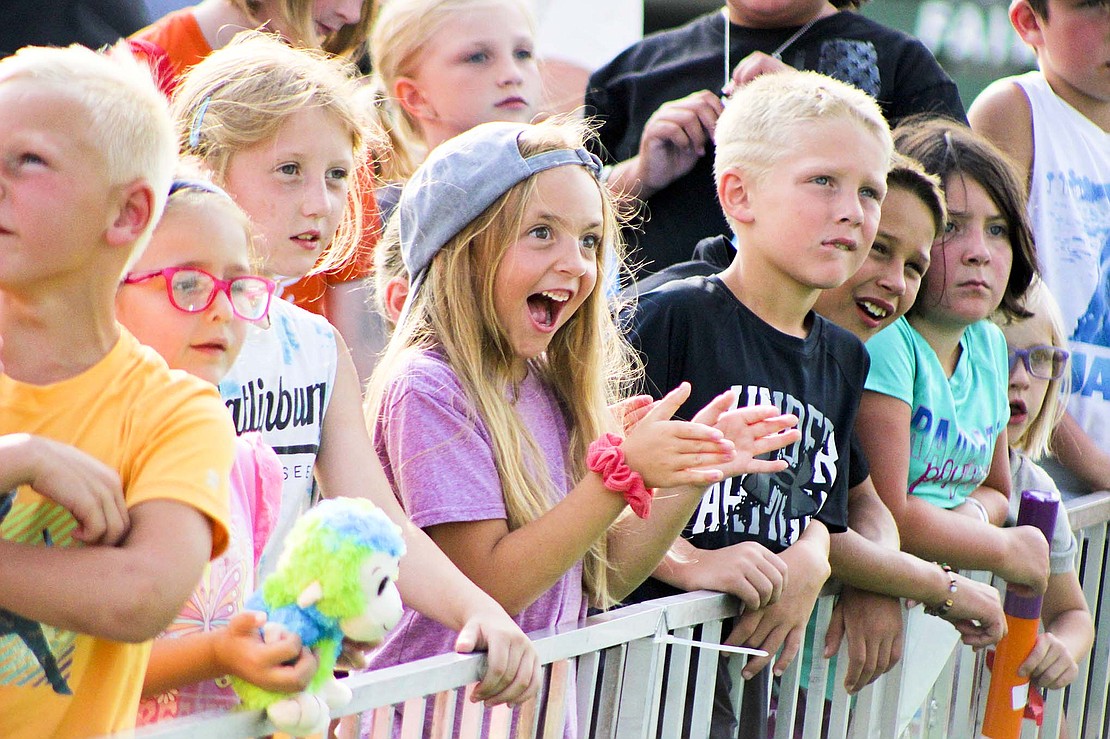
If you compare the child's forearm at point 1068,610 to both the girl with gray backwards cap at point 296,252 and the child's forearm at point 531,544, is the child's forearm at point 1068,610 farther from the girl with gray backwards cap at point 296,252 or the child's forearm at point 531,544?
the girl with gray backwards cap at point 296,252

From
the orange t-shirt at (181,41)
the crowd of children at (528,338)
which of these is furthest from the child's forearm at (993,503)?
the orange t-shirt at (181,41)

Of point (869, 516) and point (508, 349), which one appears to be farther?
point (869, 516)

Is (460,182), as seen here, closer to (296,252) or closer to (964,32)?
(296,252)

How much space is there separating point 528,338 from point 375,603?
1.06m

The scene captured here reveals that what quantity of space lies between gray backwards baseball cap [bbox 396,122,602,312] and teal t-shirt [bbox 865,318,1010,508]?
3.45 feet

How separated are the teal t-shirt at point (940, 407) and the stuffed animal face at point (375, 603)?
192cm

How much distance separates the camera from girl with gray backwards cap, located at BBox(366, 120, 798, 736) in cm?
240

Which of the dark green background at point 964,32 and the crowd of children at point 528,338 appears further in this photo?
the dark green background at point 964,32

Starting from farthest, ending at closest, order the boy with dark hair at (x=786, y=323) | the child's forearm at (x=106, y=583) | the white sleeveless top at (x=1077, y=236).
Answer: the white sleeveless top at (x=1077, y=236), the boy with dark hair at (x=786, y=323), the child's forearm at (x=106, y=583)

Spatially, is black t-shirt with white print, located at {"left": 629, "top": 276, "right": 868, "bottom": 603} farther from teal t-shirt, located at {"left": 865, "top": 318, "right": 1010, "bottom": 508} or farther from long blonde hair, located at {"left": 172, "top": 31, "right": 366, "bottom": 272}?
long blonde hair, located at {"left": 172, "top": 31, "right": 366, "bottom": 272}

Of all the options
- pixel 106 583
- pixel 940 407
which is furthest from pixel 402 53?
pixel 106 583

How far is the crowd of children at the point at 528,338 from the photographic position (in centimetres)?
164

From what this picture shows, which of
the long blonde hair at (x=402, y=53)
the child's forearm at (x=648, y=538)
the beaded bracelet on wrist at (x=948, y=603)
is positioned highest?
the long blonde hair at (x=402, y=53)

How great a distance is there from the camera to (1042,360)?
401cm
